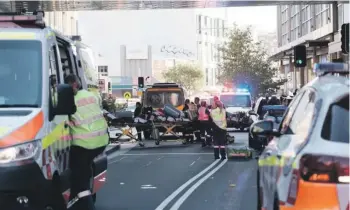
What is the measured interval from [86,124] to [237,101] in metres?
30.6

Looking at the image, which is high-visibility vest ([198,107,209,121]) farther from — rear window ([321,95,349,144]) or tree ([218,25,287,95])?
tree ([218,25,287,95])

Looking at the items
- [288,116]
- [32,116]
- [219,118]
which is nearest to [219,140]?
[219,118]

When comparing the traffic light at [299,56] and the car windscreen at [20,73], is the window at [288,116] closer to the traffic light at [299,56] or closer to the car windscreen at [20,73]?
the car windscreen at [20,73]

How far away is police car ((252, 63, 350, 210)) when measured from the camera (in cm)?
542

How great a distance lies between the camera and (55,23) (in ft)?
189

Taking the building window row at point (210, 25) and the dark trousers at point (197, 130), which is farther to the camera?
the building window row at point (210, 25)

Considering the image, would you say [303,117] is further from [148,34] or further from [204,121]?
[148,34]

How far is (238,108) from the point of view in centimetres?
3856

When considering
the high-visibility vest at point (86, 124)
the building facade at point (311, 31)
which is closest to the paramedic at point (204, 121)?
the building facade at point (311, 31)

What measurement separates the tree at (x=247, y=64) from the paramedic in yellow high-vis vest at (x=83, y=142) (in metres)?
63.4

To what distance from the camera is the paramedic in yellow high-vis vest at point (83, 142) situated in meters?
9.16

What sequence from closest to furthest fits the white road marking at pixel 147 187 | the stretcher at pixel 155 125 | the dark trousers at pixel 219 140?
1. the white road marking at pixel 147 187
2. the dark trousers at pixel 219 140
3. the stretcher at pixel 155 125

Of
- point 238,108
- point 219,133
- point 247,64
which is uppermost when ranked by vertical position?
point 247,64

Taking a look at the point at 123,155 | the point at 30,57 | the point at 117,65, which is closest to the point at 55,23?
the point at 123,155
